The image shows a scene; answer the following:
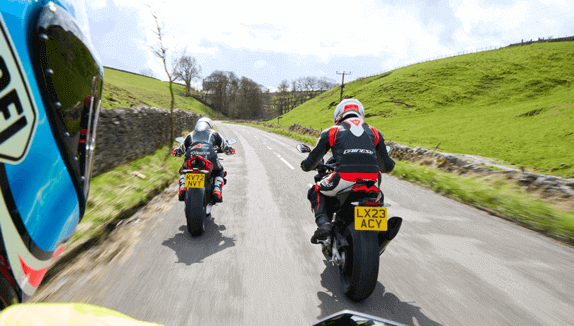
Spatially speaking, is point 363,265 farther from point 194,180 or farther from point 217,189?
point 217,189

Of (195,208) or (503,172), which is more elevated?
(503,172)

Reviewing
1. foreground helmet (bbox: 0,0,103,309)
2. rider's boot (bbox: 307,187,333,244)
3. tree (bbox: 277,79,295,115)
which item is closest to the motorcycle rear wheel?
rider's boot (bbox: 307,187,333,244)

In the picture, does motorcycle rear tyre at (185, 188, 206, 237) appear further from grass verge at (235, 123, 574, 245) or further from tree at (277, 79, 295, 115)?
tree at (277, 79, 295, 115)

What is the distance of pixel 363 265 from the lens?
7.97 feet

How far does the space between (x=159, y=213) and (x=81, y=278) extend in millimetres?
2194

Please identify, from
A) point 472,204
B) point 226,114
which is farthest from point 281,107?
point 472,204

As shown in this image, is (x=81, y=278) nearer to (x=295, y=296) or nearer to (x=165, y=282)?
(x=165, y=282)

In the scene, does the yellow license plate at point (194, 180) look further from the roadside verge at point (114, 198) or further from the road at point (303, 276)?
the roadside verge at point (114, 198)

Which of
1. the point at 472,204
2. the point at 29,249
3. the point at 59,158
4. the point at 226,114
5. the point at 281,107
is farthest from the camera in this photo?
the point at 281,107

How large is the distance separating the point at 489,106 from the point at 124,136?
50935 mm

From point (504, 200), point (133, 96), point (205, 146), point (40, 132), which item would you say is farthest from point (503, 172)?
point (133, 96)

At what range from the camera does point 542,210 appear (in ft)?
16.2

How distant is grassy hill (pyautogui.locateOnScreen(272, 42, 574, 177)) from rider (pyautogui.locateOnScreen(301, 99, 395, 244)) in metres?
19.6

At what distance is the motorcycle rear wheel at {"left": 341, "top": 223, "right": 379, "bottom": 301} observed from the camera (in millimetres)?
2432
